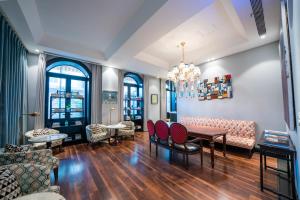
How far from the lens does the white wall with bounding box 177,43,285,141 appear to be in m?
3.57

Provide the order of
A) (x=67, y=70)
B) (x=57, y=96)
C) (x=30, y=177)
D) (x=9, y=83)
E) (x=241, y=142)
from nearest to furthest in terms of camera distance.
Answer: (x=30, y=177)
(x=9, y=83)
(x=241, y=142)
(x=57, y=96)
(x=67, y=70)

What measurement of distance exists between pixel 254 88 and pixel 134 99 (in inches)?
195

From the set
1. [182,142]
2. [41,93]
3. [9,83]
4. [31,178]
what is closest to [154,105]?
[182,142]

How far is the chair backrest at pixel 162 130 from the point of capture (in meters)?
3.35

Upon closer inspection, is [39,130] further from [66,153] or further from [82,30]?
[82,30]

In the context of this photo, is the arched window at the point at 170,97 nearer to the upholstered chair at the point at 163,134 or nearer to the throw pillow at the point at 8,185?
the upholstered chair at the point at 163,134

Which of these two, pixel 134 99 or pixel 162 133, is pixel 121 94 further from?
pixel 162 133

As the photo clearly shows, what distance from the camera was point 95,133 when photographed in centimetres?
467

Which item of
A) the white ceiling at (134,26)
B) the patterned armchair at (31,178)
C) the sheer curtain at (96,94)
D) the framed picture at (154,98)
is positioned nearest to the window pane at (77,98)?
the sheer curtain at (96,94)

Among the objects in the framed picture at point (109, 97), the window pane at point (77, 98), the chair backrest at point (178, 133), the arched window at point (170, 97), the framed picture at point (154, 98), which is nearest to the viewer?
the chair backrest at point (178, 133)

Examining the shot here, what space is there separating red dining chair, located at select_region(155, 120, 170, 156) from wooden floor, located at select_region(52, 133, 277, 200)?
1.31 feet

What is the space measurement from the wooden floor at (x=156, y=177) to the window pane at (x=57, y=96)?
173 centimetres

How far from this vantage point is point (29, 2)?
224cm

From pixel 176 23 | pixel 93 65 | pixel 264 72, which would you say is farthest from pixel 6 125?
pixel 264 72
